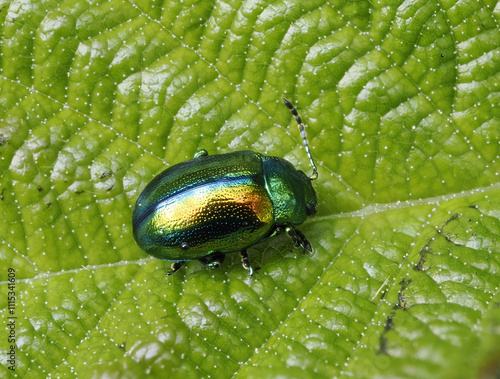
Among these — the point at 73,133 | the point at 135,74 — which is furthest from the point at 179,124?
the point at 73,133

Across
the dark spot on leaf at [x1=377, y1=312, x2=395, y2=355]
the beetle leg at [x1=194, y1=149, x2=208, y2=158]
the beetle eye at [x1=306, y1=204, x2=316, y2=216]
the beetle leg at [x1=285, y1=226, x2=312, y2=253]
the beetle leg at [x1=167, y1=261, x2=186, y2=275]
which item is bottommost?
the dark spot on leaf at [x1=377, y1=312, x2=395, y2=355]

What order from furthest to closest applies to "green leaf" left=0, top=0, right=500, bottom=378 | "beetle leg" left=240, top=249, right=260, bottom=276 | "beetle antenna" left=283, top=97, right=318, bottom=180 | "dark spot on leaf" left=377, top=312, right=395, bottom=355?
"beetle antenna" left=283, top=97, right=318, bottom=180 < "beetle leg" left=240, top=249, right=260, bottom=276 < "green leaf" left=0, top=0, right=500, bottom=378 < "dark spot on leaf" left=377, top=312, right=395, bottom=355

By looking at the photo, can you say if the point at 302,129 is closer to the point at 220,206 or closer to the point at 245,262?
the point at 220,206

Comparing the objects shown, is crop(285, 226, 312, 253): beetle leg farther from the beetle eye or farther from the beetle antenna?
the beetle antenna

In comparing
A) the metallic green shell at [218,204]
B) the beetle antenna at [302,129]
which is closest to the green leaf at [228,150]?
the beetle antenna at [302,129]

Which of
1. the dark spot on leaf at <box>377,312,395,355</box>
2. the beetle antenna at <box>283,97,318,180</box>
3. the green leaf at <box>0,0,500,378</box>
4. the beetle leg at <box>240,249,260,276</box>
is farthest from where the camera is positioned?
the beetle antenna at <box>283,97,318,180</box>

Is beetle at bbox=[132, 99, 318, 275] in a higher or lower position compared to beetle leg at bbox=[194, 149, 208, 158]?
lower

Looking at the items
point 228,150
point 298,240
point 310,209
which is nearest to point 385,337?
point 298,240

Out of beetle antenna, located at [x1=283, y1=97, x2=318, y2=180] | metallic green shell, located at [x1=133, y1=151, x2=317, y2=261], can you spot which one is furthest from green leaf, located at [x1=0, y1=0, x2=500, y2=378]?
metallic green shell, located at [x1=133, y1=151, x2=317, y2=261]

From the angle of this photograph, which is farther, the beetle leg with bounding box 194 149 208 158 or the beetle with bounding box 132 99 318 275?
the beetle leg with bounding box 194 149 208 158
